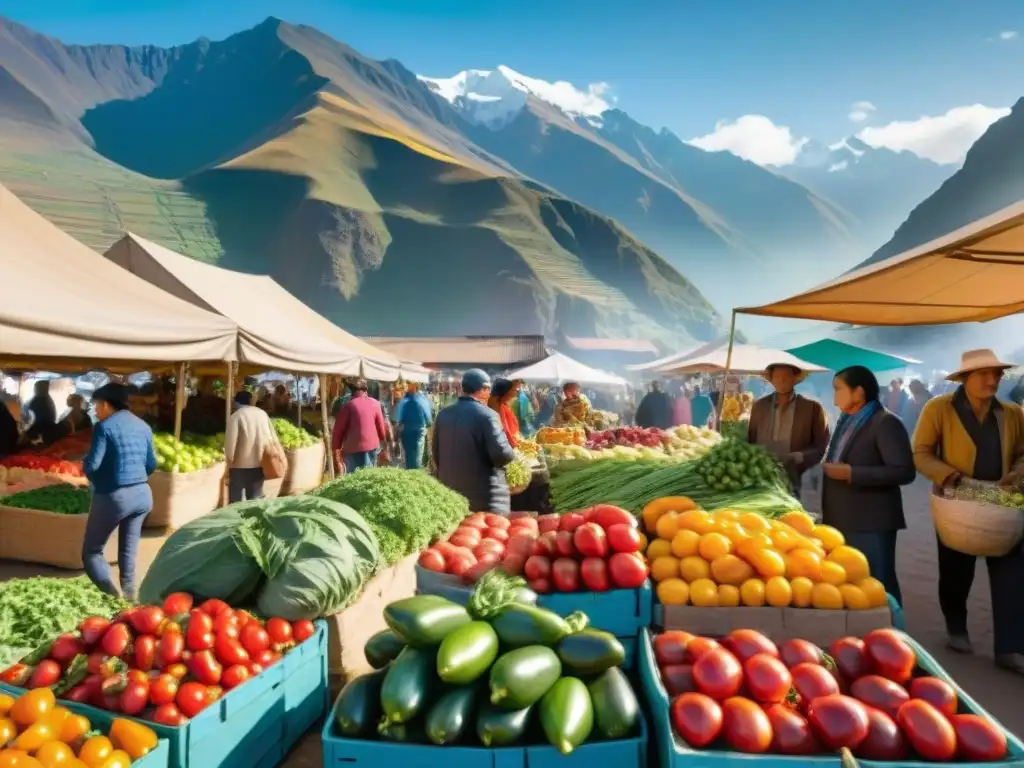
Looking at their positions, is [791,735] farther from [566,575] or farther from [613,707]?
[566,575]

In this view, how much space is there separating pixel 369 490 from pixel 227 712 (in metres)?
1.72

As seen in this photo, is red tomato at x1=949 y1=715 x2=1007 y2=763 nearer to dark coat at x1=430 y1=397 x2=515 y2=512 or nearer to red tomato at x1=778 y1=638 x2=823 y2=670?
red tomato at x1=778 y1=638 x2=823 y2=670

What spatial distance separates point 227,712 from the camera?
236cm

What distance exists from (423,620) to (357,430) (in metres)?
6.69

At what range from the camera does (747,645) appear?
2152 millimetres

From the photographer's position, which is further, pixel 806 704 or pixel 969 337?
pixel 969 337

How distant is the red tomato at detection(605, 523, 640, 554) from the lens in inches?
108

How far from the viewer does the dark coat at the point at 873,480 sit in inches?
158

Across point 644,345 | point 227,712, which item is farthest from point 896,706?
point 644,345

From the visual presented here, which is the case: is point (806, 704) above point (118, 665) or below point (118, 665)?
above

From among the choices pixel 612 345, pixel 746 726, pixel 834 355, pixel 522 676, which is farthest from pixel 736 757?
pixel 612 345

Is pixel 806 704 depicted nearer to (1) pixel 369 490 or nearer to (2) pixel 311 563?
(2) pixel 311 563

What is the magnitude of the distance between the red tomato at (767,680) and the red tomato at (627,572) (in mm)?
676

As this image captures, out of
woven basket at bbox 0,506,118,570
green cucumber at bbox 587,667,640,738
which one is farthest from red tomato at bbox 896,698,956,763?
woven basket at bbox 0,506,118,570
